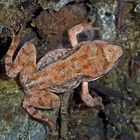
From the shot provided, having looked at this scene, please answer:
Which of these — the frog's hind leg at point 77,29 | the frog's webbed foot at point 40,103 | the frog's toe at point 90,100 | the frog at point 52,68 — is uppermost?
the frog's hind leg at point 77,29

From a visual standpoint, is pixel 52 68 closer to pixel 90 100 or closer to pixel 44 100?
pixel 44 100

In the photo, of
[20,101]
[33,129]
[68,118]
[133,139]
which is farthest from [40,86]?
[133,139]

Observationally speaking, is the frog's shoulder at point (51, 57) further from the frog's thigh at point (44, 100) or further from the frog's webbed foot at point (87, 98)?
the frog's webbed foot at point (87, 98)

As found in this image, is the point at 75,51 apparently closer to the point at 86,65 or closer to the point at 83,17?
the point at 86,65

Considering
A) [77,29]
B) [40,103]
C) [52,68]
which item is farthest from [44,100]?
[77,29]

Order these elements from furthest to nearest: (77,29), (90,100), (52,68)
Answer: (90,100) < (77,29) < (52,68)

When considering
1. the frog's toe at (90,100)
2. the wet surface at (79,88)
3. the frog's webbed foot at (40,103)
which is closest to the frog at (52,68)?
the frog's webbed foot at (40,103)

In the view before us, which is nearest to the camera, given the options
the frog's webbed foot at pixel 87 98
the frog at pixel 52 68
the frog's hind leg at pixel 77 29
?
the frog at pixel 52 68
